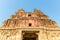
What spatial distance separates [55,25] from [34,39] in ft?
17.7

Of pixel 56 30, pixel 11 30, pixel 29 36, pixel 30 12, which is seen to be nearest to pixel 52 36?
pixel 56 30

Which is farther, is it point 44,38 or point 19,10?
point 19,10

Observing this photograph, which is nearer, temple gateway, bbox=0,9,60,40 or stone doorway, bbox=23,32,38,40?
temple gateway, bbox=0,9,60,40

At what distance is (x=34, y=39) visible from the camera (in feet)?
94.0

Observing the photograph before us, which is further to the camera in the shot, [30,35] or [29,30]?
[30,35]

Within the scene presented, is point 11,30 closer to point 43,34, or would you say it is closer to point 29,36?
point 29,36

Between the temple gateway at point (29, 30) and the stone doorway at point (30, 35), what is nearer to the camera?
the temple gateway at point (29, 30)

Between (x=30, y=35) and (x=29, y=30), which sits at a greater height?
(x=29, y=30)

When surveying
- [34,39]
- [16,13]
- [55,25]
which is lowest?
[34,39]

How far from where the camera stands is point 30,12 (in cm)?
3369

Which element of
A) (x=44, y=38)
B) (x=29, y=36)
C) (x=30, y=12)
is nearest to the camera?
(x=44, y=38)

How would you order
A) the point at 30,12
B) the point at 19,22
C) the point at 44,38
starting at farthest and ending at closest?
the point at 30,12
the point at 19,22
the point at 44,38

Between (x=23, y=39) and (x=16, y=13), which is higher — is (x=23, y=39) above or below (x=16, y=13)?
below

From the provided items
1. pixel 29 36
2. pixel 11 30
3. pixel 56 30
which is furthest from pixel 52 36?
pixel 11 30
